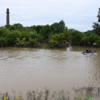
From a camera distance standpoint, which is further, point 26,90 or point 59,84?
point 59,84

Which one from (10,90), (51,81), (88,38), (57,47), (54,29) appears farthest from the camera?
(54,29)

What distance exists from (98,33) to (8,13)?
37195mm

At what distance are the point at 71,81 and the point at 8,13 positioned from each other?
52981 millimetres

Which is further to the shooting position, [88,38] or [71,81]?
[88,38]

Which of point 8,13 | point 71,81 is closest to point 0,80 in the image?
point 71,81

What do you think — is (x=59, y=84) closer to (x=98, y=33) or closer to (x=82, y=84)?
(x=82, y=84)

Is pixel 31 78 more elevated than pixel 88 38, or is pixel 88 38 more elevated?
pixel 88 38

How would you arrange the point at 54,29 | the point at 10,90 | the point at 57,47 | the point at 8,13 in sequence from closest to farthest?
the point at 10,90 → the point at 57,47 → the point at 54,29 → the point at 8,13

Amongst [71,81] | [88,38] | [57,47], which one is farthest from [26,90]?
Result: [88,38]

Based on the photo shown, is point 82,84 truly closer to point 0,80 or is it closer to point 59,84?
point 59,84

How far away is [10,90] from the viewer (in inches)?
323

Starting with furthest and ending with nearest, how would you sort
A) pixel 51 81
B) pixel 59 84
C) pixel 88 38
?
pixel 88 38
pixel 51 81
pixel 59 84

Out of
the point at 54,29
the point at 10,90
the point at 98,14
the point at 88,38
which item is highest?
the point at 98,14

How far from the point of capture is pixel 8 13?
185 feet
